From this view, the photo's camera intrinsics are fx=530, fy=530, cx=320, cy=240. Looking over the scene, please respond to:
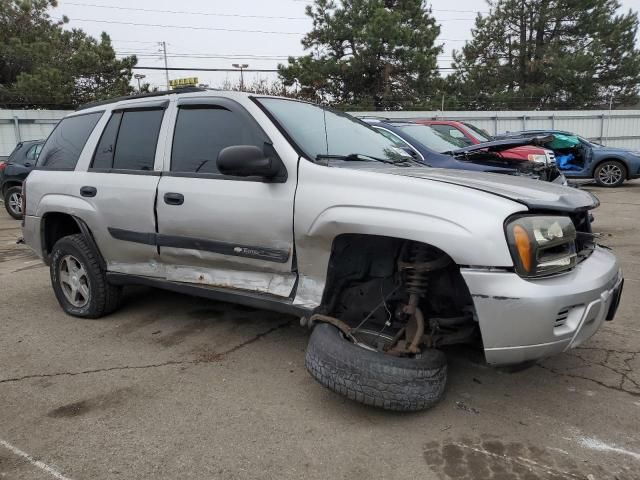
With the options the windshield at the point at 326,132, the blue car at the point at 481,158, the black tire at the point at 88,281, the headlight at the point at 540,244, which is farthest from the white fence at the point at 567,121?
the headlight at the point at 540,244

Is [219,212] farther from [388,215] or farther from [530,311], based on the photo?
[530,311]

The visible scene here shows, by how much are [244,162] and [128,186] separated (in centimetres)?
132

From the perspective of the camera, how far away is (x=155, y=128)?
3896 mm

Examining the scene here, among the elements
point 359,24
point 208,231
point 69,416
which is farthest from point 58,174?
point 359,24

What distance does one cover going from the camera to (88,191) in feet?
13.6

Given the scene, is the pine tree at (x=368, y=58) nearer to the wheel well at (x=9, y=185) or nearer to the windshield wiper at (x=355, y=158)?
the wheel well at (x=9, y=185)

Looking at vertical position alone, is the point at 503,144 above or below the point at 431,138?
below

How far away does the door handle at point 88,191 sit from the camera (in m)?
4.08

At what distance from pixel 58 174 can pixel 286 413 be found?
A: 117 inches

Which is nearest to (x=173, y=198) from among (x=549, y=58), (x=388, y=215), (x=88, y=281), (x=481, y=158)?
(x=88, y=281)

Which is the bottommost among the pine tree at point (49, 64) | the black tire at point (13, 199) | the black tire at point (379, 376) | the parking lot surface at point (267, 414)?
the parking lot surface at point (267, 414)

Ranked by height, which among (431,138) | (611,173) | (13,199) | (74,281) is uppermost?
(431,138)

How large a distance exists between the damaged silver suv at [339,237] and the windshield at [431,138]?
Result: 337 cm

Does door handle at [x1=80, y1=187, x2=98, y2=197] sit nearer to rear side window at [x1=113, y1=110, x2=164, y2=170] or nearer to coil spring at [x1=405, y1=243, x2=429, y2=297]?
rear side window at [x1=113, y1=110, x2=164, y2=170]
